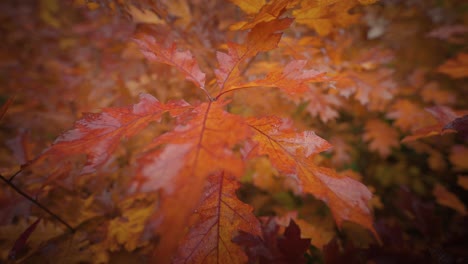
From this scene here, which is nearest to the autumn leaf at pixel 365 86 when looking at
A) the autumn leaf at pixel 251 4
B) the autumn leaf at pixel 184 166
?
the autumn leaf at pixel 251 4

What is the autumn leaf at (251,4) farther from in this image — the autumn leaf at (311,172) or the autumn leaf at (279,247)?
the autumn leaf at (279,247)

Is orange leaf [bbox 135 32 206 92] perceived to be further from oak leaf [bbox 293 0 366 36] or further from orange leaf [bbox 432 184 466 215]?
orange leaf [bbox 432 184 466 215]

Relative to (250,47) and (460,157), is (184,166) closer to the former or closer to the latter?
(250,47)

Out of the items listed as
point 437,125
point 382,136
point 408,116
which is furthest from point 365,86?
point 382,136

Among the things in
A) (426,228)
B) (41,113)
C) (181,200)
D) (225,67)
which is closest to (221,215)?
(181,200)

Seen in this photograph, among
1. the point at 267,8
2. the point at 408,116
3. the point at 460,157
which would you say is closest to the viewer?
the point at 267,8

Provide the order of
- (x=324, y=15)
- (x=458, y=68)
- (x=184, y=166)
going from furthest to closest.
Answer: (x=458, y=68)
(x=324, y=15)
(x=184, y=166)
